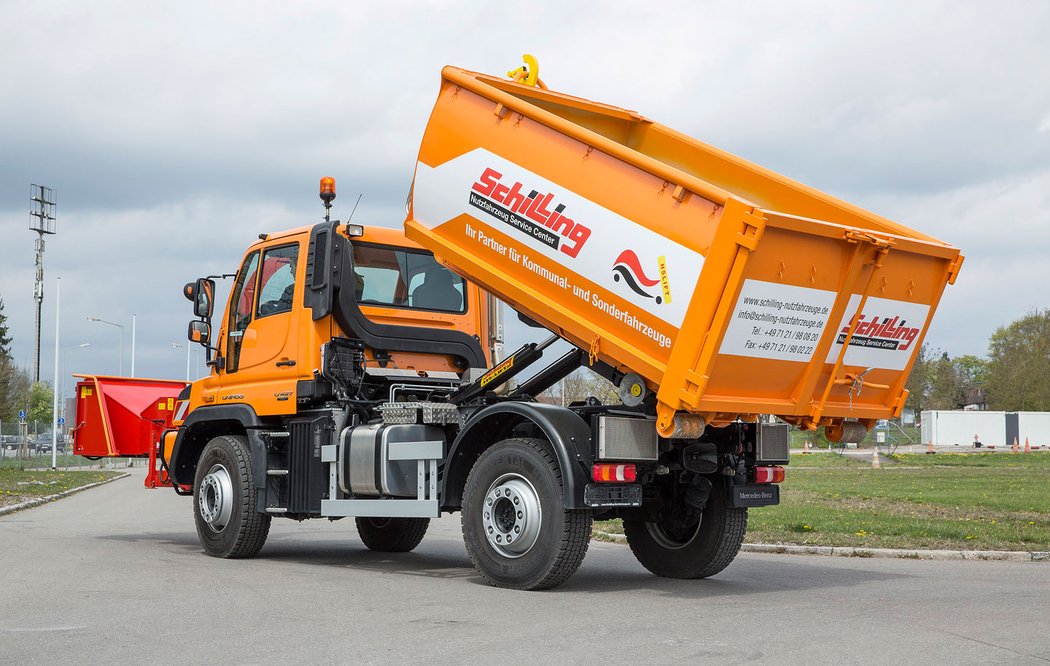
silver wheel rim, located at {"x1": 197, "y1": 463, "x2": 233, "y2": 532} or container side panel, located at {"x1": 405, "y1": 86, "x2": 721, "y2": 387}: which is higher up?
container side panel, located at {"x1": 405, "y1": 86, "x2": 721, "y2": 387}

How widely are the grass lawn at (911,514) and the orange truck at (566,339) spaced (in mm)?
3913

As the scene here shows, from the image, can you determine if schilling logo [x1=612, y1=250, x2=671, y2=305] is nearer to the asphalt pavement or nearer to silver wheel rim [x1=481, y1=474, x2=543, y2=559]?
silver wheel rim [x1=481, y1=474, x2=543, y2=559]

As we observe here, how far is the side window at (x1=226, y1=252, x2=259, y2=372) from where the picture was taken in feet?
41.4

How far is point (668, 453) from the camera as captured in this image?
9.47m

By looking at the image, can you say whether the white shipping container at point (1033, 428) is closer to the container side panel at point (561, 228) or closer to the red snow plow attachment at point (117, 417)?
the red snow plow attachment at point (117, 417)

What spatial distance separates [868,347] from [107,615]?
569 centimetres

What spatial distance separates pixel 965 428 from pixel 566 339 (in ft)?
203

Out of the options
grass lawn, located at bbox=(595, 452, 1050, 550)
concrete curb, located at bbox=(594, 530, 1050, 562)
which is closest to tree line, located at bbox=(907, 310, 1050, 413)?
grass lawn, located at bbox=(595, 452, 1050, 550)

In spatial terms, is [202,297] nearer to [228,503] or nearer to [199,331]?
[199,331]

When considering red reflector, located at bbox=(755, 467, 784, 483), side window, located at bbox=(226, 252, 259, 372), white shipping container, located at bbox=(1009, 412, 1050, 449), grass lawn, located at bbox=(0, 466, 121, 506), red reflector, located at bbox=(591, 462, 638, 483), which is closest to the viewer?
red reflector, located at bbox=(591, 462, 638, 483)

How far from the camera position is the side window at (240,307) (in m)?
12.6

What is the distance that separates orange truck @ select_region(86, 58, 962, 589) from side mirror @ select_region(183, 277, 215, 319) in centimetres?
83

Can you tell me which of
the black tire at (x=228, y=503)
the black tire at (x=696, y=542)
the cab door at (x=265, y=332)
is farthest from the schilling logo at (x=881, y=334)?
the black tire at (x=228, y=503)

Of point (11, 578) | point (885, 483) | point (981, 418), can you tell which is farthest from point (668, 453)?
point (981, 418)
